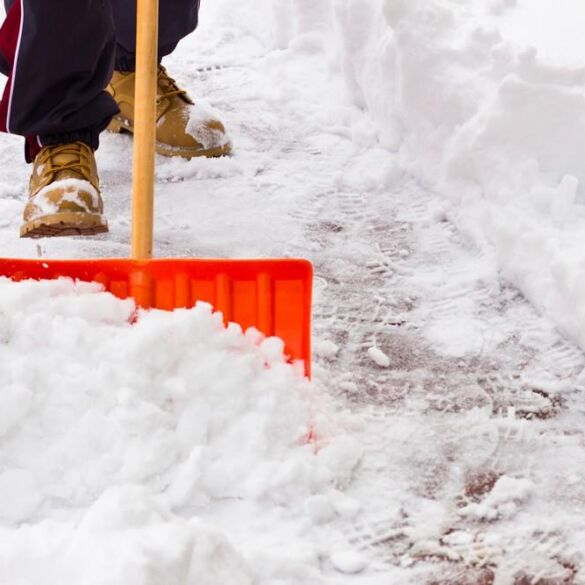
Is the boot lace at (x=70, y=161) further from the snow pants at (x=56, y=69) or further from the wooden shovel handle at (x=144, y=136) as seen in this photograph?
the wooden shovel handle at (x=144, y=136)

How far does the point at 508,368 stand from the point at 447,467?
1.18ft

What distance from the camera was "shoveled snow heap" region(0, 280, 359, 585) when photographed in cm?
133

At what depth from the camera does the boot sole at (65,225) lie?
216cm

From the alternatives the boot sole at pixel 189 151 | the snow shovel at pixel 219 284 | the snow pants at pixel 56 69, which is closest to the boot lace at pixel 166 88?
the boot sole at pixel 189 151

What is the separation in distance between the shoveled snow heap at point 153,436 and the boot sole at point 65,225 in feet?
1.66

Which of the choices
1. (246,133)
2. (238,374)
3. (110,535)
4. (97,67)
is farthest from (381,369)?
(246,133)

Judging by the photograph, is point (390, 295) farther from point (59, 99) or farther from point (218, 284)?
point (59, 99)

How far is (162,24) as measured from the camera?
268cm

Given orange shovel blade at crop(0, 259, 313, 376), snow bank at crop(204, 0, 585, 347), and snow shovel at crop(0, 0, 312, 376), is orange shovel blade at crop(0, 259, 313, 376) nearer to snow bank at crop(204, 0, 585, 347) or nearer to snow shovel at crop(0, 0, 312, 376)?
snow shovel at crop(0, 0, 312, 376)

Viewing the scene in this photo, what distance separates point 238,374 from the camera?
5.32 feet

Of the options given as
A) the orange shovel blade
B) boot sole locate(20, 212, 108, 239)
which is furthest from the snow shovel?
boot sole locate(20, 212, 108, 239)

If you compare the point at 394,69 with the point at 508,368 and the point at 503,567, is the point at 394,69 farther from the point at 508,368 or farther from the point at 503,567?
the point at 503,567

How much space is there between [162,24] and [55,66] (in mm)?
489

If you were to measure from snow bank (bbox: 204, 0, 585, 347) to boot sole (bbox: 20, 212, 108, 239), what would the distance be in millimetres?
872
